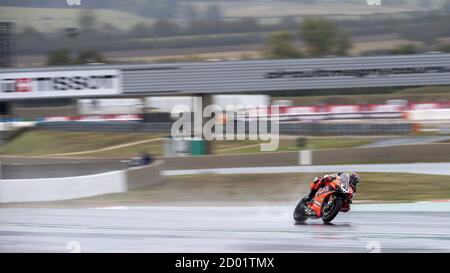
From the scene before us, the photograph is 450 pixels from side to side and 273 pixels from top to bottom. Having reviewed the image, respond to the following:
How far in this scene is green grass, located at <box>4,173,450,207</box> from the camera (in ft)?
44.7

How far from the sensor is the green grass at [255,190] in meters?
13.6

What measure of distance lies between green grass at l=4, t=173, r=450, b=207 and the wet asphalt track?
5.53 feet

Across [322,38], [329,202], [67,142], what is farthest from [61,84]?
[329,202]

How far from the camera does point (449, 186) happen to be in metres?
16.1

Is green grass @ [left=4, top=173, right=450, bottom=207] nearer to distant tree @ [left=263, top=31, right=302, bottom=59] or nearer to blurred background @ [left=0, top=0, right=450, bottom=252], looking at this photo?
blurred background @ [left=0, top=0, right=450, bottom=252]

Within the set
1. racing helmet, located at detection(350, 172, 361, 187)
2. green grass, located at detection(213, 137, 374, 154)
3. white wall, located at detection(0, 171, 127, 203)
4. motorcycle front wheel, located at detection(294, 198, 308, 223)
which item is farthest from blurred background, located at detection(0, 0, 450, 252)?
racing helmet, located at detection(350, 172, 361, 187)

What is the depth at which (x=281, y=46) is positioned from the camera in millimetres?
25609

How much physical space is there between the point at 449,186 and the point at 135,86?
11.6m

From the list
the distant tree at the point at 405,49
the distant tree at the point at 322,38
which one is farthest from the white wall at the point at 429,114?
the distant tree at the point at 322,38

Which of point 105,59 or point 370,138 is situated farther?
point 370,138
